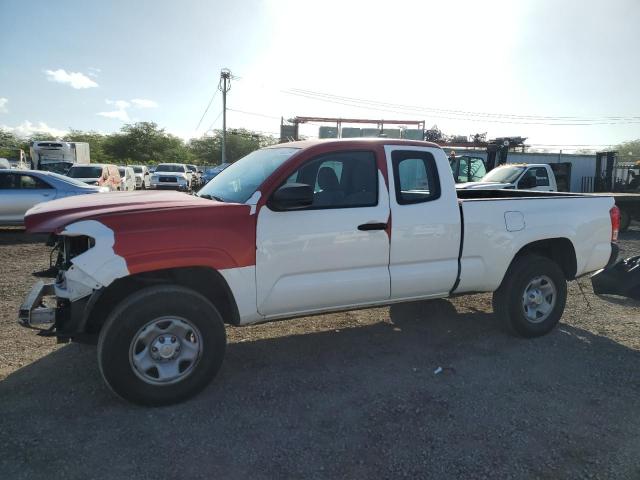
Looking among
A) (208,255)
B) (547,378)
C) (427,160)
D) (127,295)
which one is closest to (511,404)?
(547,378)

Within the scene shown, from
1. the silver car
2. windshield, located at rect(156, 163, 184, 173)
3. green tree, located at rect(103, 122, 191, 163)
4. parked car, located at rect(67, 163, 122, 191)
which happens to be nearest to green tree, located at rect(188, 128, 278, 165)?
green tree, located at rect(103, 122, 191, 163)

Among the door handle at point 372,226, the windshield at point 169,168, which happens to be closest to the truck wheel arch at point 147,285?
the door handle at point 372,226

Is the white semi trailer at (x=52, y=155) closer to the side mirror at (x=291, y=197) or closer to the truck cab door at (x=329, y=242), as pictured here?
the truck cab door at (x=329, y=242)

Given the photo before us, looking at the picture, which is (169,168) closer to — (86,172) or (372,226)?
(86,172)

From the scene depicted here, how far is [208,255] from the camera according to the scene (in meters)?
3.33

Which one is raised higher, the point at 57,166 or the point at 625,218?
the point at 57,166

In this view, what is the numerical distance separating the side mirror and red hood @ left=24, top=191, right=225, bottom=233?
0.41m

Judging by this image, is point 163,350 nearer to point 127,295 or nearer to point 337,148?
point 127,295

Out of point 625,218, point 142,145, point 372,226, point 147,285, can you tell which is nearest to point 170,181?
point 625,218

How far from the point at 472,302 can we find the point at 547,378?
7.32 feet

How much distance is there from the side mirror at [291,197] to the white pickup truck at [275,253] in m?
0.01

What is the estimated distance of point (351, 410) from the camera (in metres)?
3.37

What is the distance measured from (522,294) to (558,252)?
2.57 ft

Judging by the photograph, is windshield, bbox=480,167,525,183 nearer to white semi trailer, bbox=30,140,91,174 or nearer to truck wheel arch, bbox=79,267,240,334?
truck wheel arch, bbox=79,267,240,334
